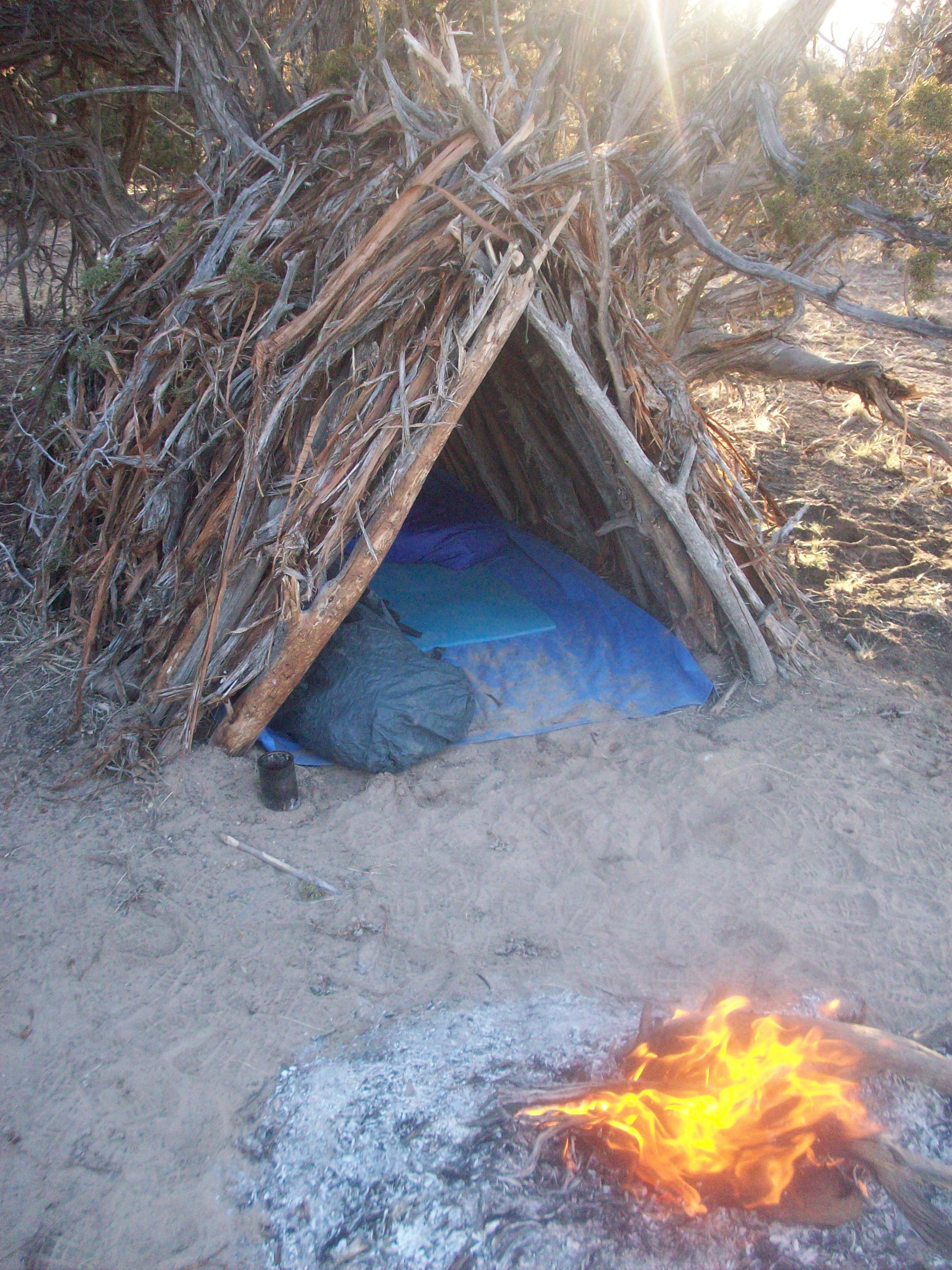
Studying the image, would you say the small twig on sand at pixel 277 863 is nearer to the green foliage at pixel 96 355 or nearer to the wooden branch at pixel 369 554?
the wooden branch at pixel 369 554

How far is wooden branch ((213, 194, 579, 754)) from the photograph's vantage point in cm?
338

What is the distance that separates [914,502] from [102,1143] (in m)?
5.82

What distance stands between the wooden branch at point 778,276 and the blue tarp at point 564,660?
172 centimetres

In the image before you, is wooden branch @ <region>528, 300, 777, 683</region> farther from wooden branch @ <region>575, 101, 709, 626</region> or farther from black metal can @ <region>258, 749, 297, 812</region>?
black metal can @ <region>258, 749, 297, 812</region>

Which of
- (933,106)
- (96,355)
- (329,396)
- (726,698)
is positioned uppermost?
(933,106)

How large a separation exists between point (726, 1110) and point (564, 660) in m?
2.53

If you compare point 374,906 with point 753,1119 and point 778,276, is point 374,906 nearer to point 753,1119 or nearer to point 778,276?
point 753,1119

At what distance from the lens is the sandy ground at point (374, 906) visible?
7.21 feet

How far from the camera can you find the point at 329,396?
12.0 ft

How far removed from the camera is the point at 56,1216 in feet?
6.61

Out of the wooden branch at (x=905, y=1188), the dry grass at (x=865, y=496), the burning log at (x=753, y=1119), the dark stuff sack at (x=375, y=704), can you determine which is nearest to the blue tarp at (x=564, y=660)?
the dark stuff sack at (x=375, y=704)

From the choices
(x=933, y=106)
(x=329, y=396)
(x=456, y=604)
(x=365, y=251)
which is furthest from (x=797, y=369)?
(x=329, y=396)

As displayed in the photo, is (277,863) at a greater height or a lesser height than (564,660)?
lesser

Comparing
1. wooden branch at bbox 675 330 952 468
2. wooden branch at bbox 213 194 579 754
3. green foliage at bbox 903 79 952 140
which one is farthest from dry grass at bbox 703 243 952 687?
wooden branch at bbox 213 194 579 754
